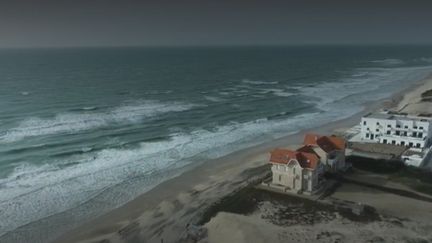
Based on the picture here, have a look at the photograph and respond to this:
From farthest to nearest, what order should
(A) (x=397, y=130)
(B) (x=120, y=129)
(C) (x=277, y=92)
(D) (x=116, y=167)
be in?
(C) (x=277, y=92) < (B) (x=120, y=129) < (A) (x=397, y=130) < (D) (x=116, y=167)

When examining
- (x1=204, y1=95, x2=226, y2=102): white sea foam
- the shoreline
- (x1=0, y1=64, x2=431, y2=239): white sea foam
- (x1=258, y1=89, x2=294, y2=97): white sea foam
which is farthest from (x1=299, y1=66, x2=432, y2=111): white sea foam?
the shoreline

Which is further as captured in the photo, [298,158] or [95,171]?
[95,171]

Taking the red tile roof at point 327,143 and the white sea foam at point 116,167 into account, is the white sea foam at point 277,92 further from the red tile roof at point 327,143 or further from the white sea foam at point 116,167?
the red tile roof at point 327,143

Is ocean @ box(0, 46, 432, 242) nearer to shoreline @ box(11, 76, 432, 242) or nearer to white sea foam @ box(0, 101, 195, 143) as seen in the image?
white sea foam @ box(0, 101, 195, 143)

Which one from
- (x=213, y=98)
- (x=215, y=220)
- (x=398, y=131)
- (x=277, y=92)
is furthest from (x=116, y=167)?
(x=277, y=92)

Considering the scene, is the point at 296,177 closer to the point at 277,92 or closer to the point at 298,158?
the point at 298,158
